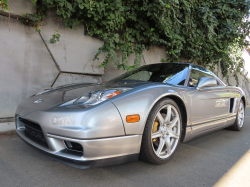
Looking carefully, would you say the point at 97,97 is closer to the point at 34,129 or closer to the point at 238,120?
the point at 34,129

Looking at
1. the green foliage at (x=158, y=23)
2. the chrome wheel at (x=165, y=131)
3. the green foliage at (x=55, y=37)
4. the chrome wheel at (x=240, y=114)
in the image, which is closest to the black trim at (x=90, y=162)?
the chrome wheel at (x=165, y=131)

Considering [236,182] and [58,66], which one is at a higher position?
[58,66]

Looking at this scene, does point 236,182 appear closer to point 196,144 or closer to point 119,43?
point 196,144

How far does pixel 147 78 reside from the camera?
108 inches

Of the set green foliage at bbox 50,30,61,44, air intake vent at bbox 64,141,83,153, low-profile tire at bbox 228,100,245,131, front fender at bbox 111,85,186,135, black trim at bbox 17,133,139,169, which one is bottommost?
low-profile tire at bbox 228,100,245,131

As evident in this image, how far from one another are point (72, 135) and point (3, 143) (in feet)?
5.26

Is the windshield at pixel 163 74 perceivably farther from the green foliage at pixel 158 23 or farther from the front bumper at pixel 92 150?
the green foliage at pixel 158 23

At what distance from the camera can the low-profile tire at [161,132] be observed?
6.02 feet

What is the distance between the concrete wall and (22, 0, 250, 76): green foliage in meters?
0.22

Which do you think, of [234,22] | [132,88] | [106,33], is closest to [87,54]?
[106,33]

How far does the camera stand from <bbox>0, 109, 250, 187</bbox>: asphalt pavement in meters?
1.64

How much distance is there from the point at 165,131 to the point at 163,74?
928 mm

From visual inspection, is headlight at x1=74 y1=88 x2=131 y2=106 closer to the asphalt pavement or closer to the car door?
the asphalt pavement

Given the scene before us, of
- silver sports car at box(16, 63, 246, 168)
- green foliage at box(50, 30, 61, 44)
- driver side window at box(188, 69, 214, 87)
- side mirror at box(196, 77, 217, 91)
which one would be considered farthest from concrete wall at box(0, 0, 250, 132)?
side mirror at box(196, 77, 217, 91)
